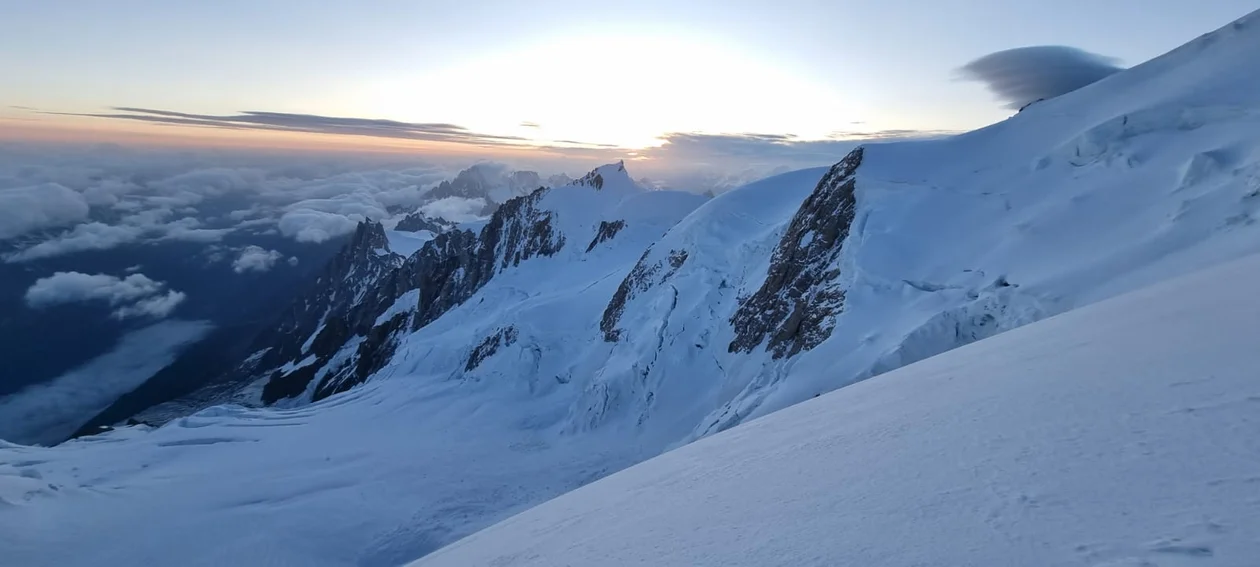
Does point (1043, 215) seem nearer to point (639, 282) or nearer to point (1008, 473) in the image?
point (1008, 473)

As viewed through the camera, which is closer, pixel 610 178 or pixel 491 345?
pixel 491 345

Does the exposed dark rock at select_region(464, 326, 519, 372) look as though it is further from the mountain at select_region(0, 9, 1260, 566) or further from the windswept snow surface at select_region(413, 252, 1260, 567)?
the windswept snow surface at select_region(413, 252, 1260, 567)

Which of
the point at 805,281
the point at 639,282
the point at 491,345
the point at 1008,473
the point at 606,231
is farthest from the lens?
the point at 606,231

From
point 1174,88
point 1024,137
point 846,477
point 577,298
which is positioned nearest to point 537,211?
point 577,298

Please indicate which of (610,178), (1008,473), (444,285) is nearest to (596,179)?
(610,178)

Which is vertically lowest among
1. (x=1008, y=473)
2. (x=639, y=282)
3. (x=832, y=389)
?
(x=639, y=282)

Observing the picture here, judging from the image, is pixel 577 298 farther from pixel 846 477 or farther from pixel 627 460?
pixel 846 477
